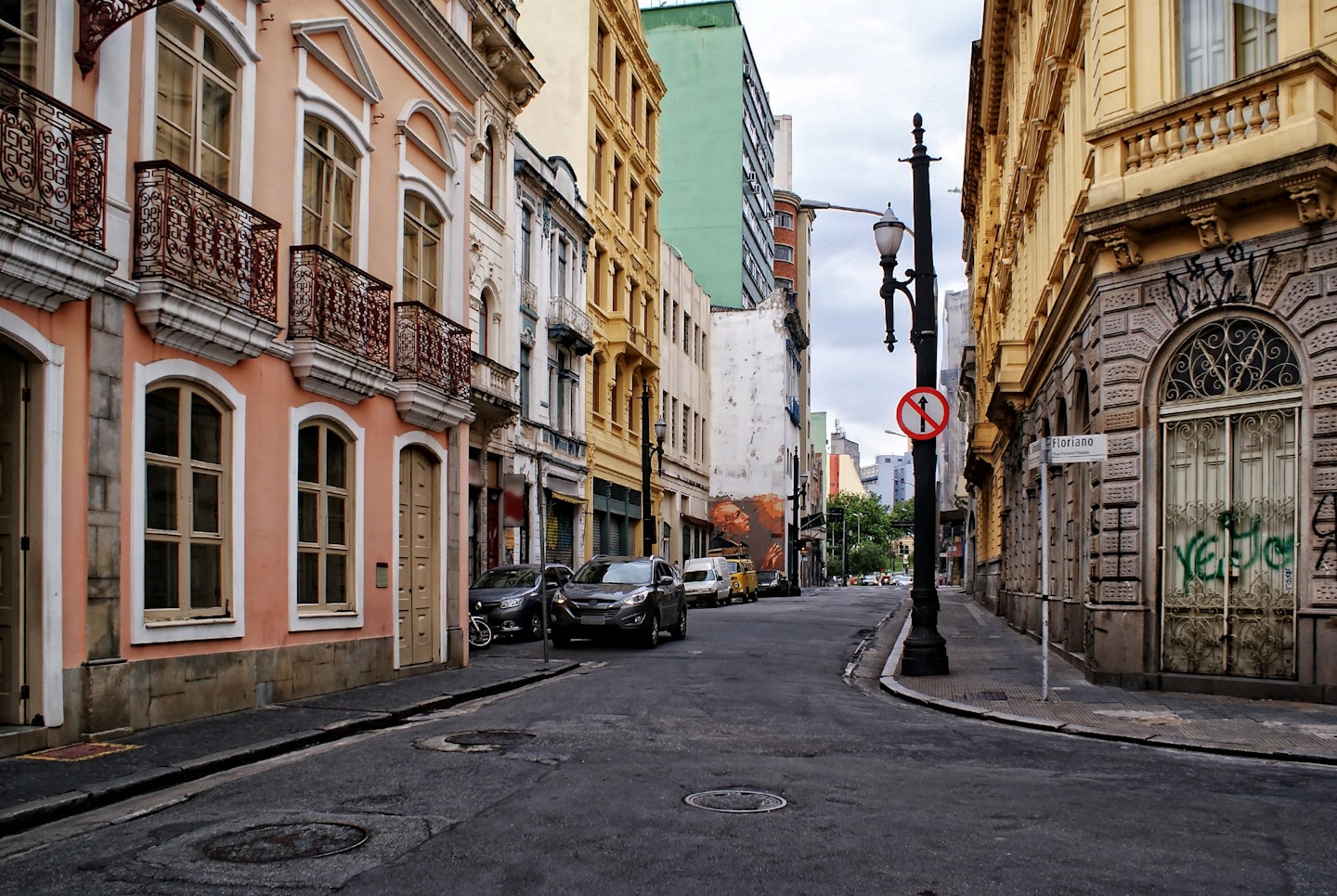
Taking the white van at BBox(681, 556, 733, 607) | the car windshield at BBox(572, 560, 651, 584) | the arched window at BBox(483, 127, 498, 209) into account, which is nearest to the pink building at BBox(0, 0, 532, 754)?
the car windshield at BBox(572, 560, 651, 584)

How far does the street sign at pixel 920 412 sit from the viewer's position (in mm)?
15695

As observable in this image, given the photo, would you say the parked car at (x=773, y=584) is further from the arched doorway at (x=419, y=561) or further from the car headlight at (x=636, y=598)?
the arched doorway at (x=419, y=561)

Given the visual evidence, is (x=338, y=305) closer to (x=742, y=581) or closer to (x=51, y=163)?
(x=51, y=163)

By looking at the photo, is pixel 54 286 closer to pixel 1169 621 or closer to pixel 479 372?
pixel 1169 621

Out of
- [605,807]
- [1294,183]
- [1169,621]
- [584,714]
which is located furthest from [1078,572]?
[605,807]

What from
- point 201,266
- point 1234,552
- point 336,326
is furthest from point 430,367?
point 1234,552

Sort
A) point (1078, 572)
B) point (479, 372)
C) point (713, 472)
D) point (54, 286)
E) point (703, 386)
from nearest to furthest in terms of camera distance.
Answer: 1. point (54, 286)
2. point (1078, 572)
3. point (479, 372)
4. point (703, 386)
5. point (713, 472)

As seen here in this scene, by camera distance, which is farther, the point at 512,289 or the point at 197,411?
the point at 512,289

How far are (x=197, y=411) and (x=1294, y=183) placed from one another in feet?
36.6

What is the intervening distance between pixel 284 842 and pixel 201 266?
6.60 m

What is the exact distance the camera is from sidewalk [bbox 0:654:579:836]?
7.41 metres

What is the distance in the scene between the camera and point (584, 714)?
11805 mm

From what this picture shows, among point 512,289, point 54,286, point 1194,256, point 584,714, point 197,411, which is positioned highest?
point 512,289

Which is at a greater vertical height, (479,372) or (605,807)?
(479,372)
